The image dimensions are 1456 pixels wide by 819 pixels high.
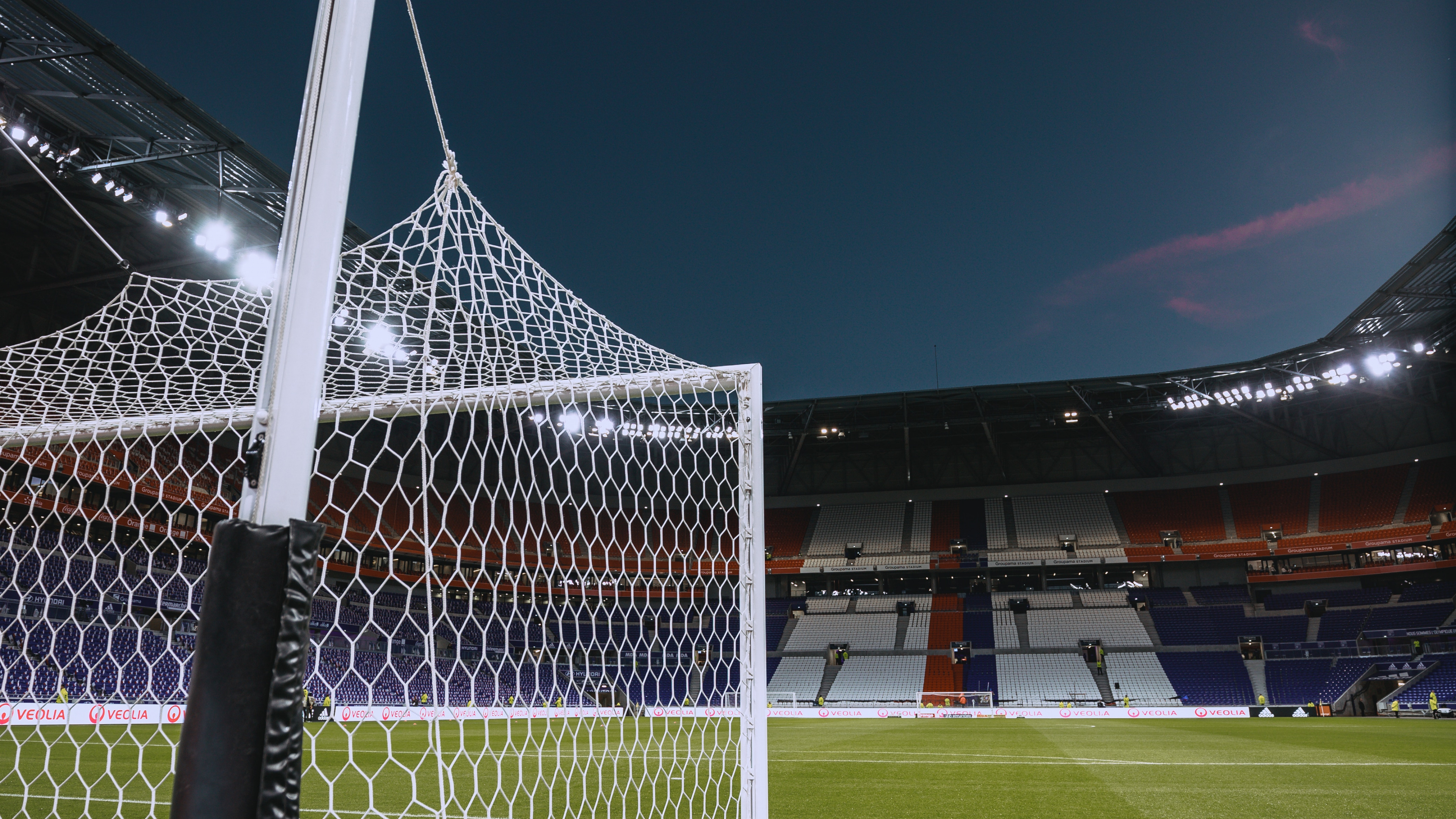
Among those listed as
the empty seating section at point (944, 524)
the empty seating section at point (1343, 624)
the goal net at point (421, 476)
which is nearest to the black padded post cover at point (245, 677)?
the goal net at point (421, 476)

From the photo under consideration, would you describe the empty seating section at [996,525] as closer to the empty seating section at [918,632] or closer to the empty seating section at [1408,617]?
the empty seating section at [918,632]

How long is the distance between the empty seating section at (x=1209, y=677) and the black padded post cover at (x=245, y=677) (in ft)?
93.6

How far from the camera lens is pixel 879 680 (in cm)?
2716

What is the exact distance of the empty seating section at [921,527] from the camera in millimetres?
31531

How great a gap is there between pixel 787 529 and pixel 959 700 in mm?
10192

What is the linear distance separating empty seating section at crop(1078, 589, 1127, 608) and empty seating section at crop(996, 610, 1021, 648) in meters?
2.70

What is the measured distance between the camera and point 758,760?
10.3ft

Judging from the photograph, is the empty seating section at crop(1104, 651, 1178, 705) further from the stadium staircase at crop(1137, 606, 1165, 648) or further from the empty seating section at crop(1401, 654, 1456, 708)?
the empty seating section at crop(1401, 654, 1456, 708)

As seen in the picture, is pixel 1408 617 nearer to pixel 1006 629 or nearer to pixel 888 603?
pixel 1006 629

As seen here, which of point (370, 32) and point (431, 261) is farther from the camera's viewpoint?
point (431, 261)

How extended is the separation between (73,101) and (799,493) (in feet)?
89.3

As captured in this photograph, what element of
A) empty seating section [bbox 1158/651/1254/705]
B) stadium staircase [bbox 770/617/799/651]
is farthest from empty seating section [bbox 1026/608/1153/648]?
stadium staircase [bbox 770/617/799/651]

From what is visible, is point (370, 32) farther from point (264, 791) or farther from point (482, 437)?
point (482, 437)

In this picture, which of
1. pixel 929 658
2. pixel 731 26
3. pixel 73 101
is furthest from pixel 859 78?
pixel 73 101
